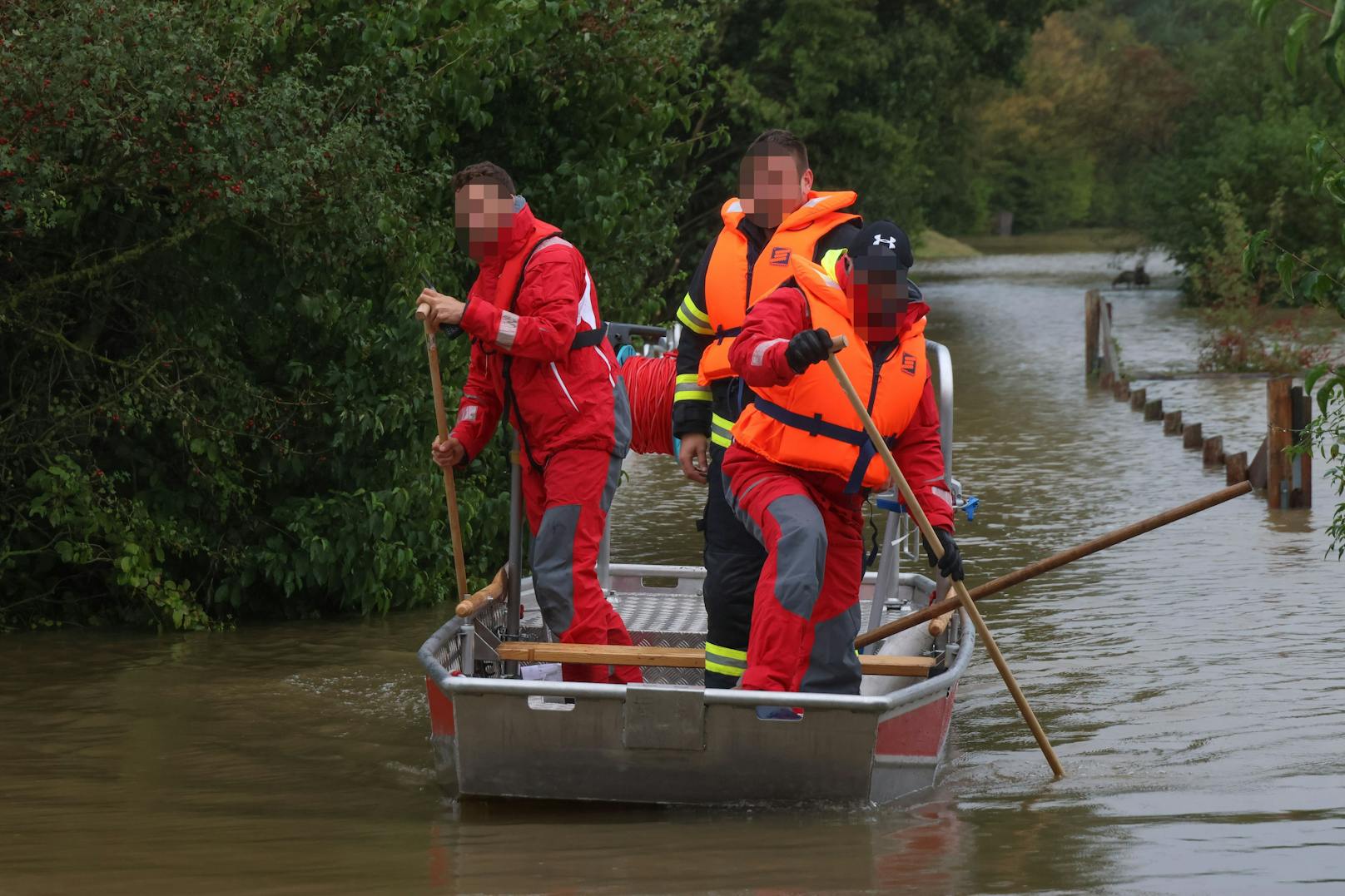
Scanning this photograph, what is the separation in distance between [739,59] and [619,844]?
2340 cm

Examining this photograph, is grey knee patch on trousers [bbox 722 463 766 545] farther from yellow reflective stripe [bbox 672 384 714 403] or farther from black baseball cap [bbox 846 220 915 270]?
black baseball cap [bbox 846 220 915 270]

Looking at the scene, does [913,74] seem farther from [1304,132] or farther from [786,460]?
[786,460]

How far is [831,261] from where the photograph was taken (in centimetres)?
664

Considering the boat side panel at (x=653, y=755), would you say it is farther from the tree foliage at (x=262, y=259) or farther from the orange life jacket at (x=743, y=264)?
the tree foliage at (x=262, y=259)

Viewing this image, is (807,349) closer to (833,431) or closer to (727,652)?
(833,431)

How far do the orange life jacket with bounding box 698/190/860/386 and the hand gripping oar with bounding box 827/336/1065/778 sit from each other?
696mm

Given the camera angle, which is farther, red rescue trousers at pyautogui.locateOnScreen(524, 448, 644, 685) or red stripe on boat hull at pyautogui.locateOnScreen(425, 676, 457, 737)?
red rescue trousers at pyautogui.locateOnScreen(524, 448, 644, 685)

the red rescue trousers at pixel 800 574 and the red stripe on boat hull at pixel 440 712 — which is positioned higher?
the red rescue trousers at pixel 800 574

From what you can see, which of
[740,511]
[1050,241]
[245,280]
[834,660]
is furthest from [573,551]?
[1050,241]

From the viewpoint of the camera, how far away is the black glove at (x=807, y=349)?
5.96m

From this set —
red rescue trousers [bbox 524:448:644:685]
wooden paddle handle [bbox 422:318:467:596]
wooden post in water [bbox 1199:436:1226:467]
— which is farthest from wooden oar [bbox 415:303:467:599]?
wooden post in water [bbox 1199:436:1226:467]

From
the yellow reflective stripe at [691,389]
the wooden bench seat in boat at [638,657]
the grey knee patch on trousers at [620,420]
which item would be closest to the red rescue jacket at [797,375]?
the yellow reflective stripe at [691,389]

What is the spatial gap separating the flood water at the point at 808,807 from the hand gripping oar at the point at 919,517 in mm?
172

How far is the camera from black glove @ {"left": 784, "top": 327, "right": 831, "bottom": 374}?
19.6ft
